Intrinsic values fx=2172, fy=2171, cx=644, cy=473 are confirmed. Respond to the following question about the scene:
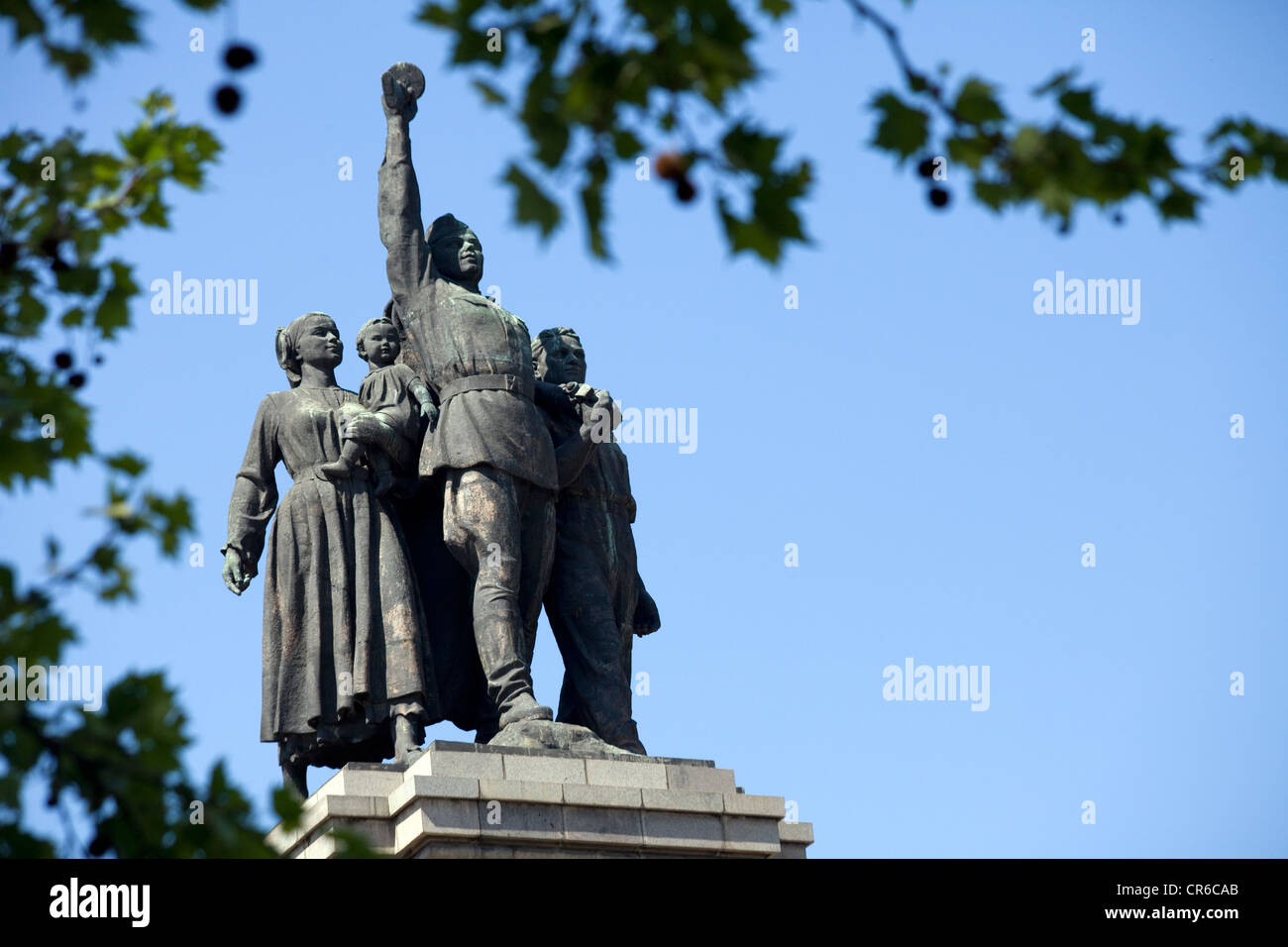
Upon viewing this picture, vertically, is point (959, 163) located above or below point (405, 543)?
above

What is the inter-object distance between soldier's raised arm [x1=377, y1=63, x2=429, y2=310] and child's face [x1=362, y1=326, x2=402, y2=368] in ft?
1.05

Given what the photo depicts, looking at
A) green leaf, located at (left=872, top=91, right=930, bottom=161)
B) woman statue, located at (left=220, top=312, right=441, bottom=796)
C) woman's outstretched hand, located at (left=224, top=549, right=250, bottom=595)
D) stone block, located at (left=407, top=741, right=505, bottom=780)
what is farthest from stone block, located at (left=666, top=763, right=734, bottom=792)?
green leaf, located at (left=872, top=91, right=930, bottom=161)

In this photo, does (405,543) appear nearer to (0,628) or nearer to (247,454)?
(247,454)

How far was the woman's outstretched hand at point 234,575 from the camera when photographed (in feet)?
54.3

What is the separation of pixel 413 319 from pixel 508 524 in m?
1.89

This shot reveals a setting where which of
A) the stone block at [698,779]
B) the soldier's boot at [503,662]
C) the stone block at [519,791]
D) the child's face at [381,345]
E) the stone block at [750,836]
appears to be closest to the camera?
the stone block at [519,791]

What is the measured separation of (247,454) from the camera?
16969 millimetres

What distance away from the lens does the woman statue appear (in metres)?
15.9

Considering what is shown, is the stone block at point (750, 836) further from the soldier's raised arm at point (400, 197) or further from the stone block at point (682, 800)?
the soldier's raised arm at point (400, 197)

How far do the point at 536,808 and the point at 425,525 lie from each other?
3.18 metres

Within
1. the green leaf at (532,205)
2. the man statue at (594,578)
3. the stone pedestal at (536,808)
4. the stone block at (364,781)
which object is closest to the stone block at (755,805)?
the stone pedestal at (536,808)

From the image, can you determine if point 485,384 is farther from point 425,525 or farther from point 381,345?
point 425,525
